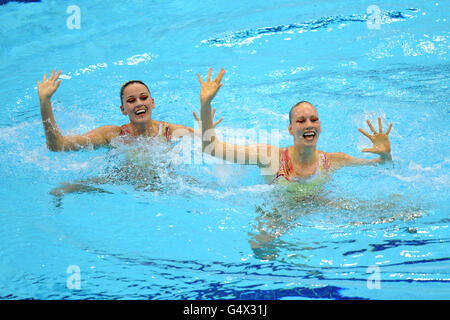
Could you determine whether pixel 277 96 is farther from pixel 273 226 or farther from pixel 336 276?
pixel 336 276

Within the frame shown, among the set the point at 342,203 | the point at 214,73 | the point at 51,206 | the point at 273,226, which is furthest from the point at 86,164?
the point at 214,73

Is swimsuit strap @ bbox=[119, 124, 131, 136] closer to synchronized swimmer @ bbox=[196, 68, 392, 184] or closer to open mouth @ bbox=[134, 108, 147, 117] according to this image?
open mouth @ bbox=[134, 108, 147, 117]

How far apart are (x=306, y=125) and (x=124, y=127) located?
172 centimetres

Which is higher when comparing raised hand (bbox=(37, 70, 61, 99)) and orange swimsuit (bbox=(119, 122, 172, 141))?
raised hand (bbox=(37, 70, 61, 99))

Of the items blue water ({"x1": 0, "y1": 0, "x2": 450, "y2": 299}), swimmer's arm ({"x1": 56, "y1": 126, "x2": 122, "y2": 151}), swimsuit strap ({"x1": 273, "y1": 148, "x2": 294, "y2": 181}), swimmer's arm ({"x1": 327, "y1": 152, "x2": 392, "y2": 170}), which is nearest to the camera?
blue water ({"x1": 0, "y1": 0, "x2": 450, "y2": 299})

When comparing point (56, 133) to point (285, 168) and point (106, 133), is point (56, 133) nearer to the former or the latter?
point (106, 133)

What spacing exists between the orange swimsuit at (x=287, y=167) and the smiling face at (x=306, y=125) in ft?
0.74

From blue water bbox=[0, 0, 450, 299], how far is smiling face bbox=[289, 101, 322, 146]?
49 cm

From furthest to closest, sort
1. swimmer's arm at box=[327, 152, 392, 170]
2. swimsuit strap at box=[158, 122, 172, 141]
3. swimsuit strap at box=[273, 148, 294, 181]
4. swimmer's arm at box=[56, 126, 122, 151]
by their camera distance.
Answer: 1. swimsuit strap at box=[158, 122, 172, 141]
2. swimmer's arm at box=[56, 126, 122, 151]
3. swimmer's arm at box=[327, 152, 392, 170]
4. swimsuit strap at box=[273, 148, 294, 181]

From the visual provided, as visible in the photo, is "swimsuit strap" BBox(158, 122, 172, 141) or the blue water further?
"swimsuit strap" BBox(158, 122, 172, 141)

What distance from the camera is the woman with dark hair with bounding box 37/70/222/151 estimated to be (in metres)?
3.86

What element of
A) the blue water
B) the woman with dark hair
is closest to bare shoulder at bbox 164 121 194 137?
the woman with dark hair

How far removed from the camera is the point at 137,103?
414 cm
